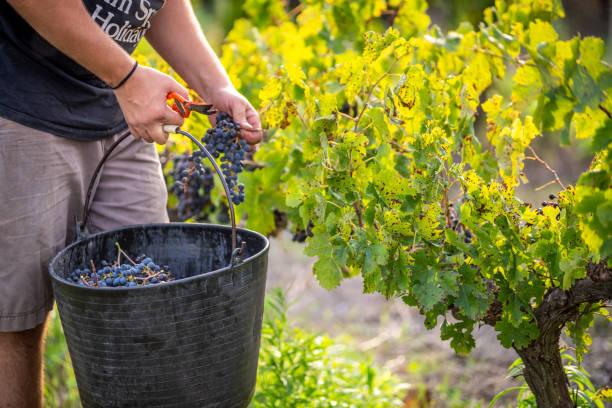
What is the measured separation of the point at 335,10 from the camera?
2605 millimetres

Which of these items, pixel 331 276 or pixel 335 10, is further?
pixel 335 10

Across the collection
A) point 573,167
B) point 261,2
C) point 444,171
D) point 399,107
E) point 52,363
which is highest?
point 261,2

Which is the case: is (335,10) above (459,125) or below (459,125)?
above

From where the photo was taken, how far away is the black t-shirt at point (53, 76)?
4.36 ft

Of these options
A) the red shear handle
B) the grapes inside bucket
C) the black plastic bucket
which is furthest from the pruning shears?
the black plastic bucket

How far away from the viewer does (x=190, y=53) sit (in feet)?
5.46

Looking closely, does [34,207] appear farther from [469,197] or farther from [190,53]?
[469,197]

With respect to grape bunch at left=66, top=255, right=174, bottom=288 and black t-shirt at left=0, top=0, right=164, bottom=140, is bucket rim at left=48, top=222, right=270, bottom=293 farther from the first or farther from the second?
black t-shirt at left=0, top=0, right=164, bottom=140

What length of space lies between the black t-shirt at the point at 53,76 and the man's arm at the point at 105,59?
0.16 meters

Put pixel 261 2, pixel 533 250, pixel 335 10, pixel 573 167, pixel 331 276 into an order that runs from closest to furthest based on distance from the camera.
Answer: pixel 533 250 → pixel 331 276 → pixel 335 10 → pixel 261 2 → pixel 573 167

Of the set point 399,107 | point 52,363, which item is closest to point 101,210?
point 399,107

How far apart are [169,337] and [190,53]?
0.83m

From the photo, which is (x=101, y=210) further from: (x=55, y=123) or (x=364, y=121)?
(x=364, y=121)

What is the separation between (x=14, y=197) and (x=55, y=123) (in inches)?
7.6
